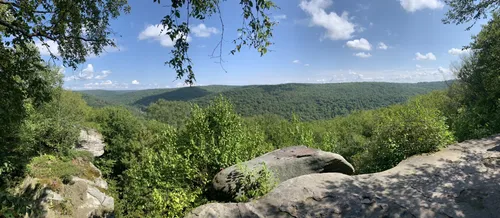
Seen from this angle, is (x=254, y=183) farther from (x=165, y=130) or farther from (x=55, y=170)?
(x=55, y=170)

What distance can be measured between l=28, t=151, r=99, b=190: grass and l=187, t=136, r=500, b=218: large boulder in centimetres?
1140

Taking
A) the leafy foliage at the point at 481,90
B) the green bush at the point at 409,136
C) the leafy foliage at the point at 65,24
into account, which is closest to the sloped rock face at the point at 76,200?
the leafy foliage at the point at 65,24

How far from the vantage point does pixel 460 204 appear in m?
5.77

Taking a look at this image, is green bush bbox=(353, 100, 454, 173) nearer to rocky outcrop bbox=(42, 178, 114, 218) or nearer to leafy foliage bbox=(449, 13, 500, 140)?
leafy foliage bbox=(449, 13, 500, 140)

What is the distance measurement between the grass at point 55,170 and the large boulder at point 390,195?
37.4ft

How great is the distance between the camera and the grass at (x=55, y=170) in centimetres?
1318

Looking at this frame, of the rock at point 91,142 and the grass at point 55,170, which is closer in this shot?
the grass at point 55,170

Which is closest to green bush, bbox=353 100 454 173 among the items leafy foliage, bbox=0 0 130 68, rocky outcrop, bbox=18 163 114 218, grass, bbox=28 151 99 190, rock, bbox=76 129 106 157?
leafy foliage, bbox=0 0 130 68

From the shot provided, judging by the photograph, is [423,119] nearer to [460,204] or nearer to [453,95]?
[460,204]

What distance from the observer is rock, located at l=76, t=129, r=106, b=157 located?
76.0 ft

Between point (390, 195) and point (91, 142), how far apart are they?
25.3m

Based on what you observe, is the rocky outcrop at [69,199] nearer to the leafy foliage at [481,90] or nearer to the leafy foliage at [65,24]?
the leafy foliage at [65,24]

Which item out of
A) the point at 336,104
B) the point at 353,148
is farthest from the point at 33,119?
the point at 336,104

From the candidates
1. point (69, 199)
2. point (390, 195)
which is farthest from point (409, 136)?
point (69, 199)
